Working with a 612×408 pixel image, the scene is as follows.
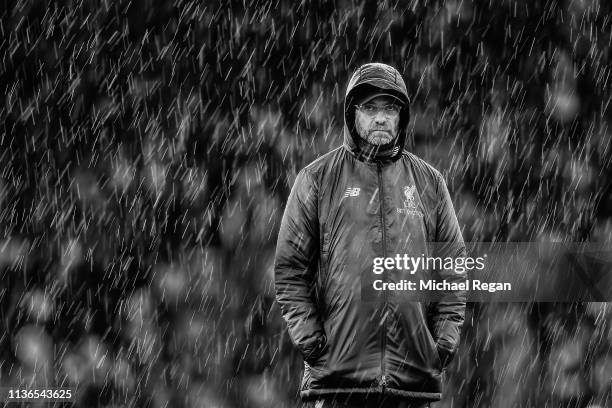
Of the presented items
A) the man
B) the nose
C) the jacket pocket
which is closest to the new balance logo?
the man

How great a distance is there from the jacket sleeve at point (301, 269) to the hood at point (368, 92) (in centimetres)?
21

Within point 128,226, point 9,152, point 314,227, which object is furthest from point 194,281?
point 314,227

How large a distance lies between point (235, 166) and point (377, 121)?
1848mm

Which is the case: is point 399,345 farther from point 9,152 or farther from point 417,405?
point 9,152

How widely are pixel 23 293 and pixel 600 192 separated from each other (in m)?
3.15

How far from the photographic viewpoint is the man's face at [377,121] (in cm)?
332

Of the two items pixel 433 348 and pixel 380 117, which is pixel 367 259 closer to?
pixel 433 348

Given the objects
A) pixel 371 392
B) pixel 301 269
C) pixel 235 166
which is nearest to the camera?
pixel 371 392

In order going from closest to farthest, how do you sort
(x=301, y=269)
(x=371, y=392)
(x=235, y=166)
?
1. (x=371, y=392)
2. (x=301, y=269)
3. (x=235, y=166)

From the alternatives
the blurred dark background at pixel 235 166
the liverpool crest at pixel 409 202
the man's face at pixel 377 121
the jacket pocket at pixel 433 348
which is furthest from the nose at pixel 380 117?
the blurred dark background at pixel 235 166

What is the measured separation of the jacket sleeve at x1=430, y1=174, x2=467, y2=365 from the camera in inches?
129

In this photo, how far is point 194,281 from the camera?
5027 millimetres

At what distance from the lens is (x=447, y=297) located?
130 inches

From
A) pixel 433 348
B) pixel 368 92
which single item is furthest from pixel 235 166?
pixel 433 348
